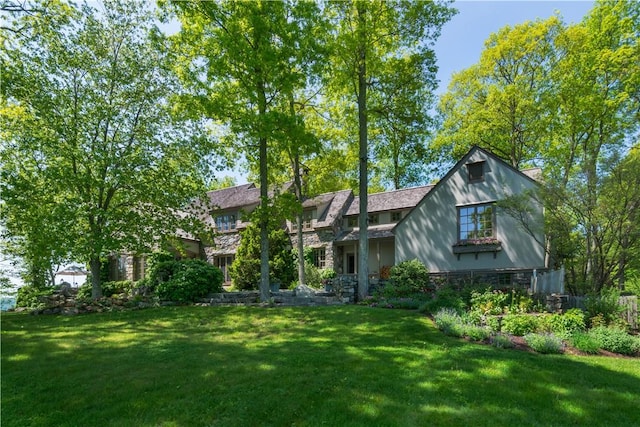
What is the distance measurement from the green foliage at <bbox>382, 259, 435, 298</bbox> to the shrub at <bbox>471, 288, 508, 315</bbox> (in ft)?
11.4

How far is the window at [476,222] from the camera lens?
57.0 feet

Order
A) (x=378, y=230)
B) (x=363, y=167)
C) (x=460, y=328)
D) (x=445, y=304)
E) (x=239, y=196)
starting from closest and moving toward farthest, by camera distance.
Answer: (x=460, y=328) → (x=445, y=304) → (x=363, y=167) → (x=378, y=230) → (x=239, y=196)

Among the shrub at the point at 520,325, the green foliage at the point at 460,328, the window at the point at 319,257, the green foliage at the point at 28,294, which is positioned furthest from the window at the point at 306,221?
the shrub at the point at 520,325

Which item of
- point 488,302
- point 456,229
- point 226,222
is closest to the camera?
point 488,302

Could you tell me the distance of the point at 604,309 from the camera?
29.6ft

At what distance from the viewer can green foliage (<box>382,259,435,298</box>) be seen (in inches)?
Answer: 567

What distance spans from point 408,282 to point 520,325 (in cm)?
638

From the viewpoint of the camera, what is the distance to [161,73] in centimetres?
1560

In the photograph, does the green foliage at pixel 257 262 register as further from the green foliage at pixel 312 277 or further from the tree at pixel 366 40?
the tree at pixel 366 40

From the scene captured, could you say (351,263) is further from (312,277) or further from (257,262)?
(257,262)

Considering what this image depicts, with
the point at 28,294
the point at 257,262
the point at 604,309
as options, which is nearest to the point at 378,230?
the point at 257,262

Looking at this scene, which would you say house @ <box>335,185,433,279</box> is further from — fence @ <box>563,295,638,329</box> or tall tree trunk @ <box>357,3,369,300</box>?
fence @ <box>563,295,638,329</box>

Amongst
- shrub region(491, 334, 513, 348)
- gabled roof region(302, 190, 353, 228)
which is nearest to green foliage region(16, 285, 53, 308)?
gabled roof region(302, 190, 353, 228)

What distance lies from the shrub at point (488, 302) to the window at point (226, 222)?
2000 centimetres
